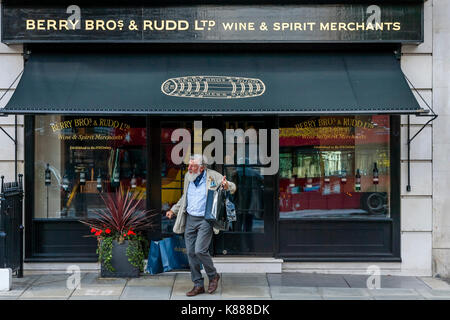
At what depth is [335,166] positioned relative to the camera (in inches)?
358

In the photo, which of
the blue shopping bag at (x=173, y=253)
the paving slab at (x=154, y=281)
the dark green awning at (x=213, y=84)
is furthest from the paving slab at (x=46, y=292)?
the dark green awning at (x=213, y=84)

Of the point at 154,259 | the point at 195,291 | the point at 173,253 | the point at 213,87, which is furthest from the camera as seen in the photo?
the point at 173,253

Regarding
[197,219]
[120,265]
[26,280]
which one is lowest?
[26,280]

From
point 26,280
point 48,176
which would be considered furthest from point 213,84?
point 26,280

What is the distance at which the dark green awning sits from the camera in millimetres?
7918

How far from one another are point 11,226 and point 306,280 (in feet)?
14.9

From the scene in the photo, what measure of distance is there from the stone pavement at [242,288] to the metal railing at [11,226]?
1.24 feet

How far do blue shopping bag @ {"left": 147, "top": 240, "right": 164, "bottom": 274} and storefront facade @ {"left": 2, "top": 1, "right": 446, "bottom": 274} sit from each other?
0.40 metres

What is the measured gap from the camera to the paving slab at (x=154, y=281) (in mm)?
8102

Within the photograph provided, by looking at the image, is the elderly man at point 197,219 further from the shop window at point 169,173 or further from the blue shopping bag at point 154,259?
the shop window at point 169,173

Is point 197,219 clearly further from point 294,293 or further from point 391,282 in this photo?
point 391,282

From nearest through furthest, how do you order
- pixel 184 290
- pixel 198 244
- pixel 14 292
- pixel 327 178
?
pixel 198 244 < pixel 14 292 < pixel 184 290 < pixel 327 178

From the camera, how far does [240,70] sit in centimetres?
850

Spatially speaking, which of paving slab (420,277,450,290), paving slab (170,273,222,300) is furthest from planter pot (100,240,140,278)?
paving slab (420,277,450,290)
